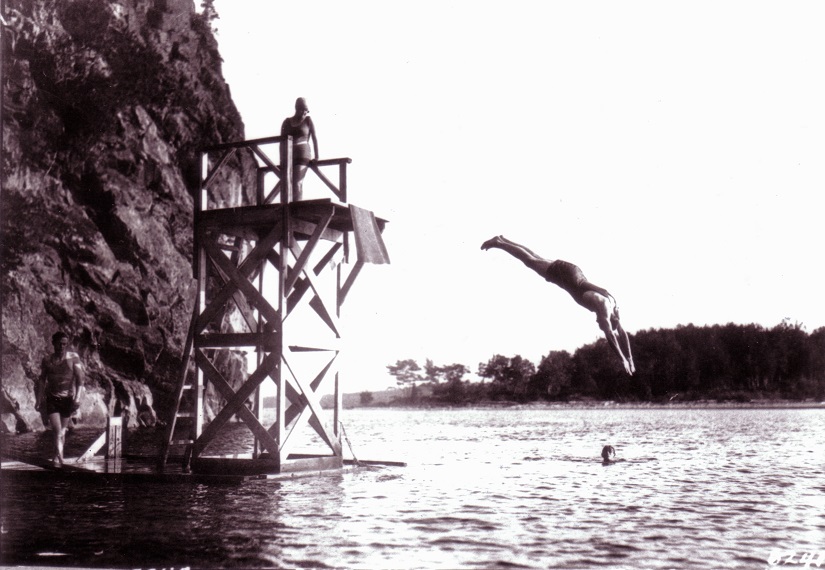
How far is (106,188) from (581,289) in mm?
57764

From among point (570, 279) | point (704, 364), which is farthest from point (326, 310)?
point (704, 364)

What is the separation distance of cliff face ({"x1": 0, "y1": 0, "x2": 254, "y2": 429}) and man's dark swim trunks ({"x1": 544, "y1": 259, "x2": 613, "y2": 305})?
3750 cm

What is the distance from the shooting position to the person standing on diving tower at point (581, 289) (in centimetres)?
719

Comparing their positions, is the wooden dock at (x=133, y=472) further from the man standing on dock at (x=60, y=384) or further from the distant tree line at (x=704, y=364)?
the distant tree line at (x=704, y=364)

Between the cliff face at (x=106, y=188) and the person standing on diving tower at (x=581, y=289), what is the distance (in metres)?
36.8

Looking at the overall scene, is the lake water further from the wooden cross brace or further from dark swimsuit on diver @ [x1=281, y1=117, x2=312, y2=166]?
dark swimsuit on diver @ [x1=281, y1=117, x2=312, y2=166]

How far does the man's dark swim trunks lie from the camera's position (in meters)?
7.52

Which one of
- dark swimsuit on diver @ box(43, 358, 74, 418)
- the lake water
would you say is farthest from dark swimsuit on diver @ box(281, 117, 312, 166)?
the lake water

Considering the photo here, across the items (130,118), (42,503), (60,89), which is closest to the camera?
(42,503)

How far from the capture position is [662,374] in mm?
35219

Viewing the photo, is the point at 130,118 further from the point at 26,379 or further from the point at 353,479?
the point at 353,479

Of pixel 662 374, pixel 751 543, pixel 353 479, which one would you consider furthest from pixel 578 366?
pixel 751 543

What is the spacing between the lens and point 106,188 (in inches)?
2394

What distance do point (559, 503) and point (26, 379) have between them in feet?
115
